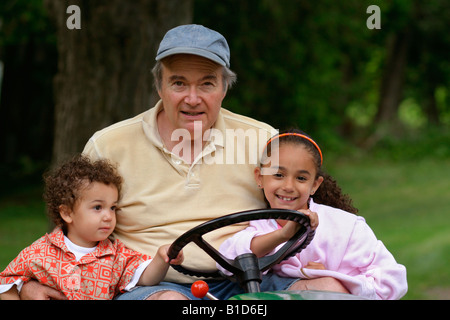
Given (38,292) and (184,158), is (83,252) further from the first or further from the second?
(184,158)

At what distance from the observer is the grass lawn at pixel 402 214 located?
861 centimetres

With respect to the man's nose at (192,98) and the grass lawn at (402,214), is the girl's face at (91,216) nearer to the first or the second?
the man's nose at (192,98)

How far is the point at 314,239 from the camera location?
2977 mm

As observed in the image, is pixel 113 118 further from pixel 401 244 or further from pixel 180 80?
pixel 401 244

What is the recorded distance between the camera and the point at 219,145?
3254 mm

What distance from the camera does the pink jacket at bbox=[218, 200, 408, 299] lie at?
2822mm

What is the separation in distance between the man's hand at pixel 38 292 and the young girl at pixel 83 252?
22 mm

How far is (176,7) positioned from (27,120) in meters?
9.18

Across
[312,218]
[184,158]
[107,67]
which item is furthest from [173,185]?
[107,67]

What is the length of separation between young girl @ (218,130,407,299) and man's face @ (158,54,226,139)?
13.4 inches

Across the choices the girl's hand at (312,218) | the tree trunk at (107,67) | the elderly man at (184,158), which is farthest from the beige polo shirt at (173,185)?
the tree trunk at (107,67)

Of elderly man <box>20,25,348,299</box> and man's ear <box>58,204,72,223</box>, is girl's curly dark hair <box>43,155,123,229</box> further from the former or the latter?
elderly man <box>20,25,348,299</box>

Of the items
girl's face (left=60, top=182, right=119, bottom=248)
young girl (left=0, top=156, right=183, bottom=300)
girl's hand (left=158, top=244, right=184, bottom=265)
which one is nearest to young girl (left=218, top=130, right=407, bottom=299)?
girl's hand (left=158, top=244, right=184, bottom=265)
